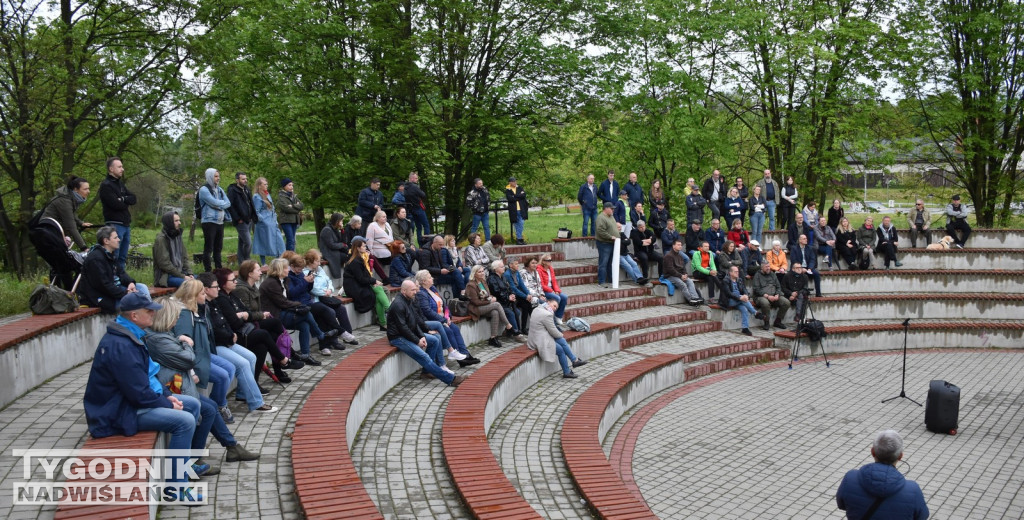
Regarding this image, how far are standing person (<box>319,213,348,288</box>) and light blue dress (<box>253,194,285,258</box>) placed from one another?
0.81 meters

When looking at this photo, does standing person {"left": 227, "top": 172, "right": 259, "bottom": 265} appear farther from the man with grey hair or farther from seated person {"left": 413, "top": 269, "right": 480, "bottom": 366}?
the man with grey hair

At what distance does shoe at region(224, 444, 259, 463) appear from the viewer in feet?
20.6

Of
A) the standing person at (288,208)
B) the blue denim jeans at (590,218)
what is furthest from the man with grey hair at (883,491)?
the blue denim jeans at (590,218)

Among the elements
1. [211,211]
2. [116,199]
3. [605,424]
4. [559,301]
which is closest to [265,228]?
[211,211]

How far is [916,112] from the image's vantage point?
2512 cm

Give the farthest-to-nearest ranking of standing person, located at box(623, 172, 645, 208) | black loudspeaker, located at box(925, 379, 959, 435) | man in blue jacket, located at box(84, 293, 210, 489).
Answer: standing person, located at box(623, 172, 645, 208) → black loudspeaker, located at box(925, 379, 959, 435) → man in blue jacket, located at box(84, 293, 210, 489)

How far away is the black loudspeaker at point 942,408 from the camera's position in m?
10.5

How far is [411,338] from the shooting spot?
31.9 ft

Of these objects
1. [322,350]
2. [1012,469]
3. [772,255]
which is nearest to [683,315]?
[772,255]

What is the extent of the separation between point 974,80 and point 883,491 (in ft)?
73.3

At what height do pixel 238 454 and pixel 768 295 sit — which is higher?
pixel 238 454

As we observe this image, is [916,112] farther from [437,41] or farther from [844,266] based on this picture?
[437,41]

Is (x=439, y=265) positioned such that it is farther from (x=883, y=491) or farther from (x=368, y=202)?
(x=883, y=491)

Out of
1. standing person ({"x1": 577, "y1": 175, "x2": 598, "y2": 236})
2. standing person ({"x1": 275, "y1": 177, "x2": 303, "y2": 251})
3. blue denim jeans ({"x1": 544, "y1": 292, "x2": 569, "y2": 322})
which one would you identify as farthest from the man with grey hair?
standing person ({"x1": 577, "y1": 175, "x2": 598, "y2": 236})
